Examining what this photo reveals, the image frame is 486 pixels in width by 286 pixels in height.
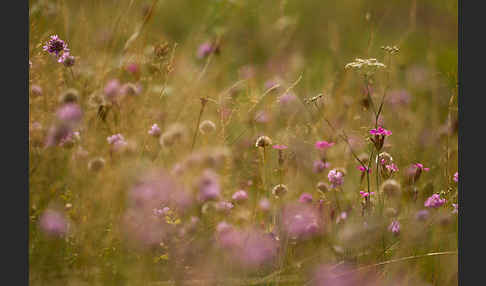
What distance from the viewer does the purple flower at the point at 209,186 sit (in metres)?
1.10

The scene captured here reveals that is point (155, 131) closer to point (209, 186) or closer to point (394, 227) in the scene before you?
point (209, 186)

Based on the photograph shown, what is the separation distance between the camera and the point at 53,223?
1.08 meters

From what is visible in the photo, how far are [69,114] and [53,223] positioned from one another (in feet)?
0.71

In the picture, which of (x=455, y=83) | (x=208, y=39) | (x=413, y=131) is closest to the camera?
(x=455, y=83)

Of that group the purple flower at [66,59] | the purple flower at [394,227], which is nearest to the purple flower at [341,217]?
the purple flower at [394,227]

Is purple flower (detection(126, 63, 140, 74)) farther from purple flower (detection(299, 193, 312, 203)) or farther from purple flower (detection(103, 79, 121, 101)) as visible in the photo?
purple flower (detection(299, 193, 312, 203))

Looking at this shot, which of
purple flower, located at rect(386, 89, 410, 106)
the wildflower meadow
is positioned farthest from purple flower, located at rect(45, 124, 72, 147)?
purple flower, located at rect(386, 89, 410, 106)

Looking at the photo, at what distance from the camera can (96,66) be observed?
49.3 inches

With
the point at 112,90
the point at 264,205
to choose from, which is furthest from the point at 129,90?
the point at 264,205

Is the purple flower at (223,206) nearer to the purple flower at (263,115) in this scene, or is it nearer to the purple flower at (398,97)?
the purple flower at (263,115)

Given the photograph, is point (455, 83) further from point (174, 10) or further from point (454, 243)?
point (174, 10)

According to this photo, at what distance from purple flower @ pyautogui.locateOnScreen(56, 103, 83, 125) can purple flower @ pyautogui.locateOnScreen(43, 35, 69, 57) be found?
0.14m

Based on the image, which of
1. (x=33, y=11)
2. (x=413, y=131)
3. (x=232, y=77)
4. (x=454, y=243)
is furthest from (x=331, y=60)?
(x=33, y=11)

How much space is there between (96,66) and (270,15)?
1.07 metres
